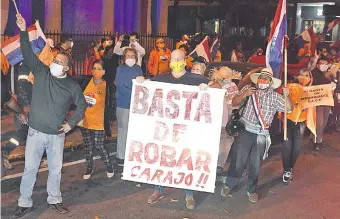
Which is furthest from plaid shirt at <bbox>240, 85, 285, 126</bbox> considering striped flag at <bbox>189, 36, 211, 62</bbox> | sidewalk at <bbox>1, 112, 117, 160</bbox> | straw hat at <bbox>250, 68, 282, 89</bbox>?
striped flag at <bbox>189, 36, 211, 62</bbox>

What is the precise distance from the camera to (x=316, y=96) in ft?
27.3

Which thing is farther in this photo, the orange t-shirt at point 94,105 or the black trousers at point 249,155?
the orange t-shirt at point 94,105

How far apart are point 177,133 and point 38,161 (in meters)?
1.63

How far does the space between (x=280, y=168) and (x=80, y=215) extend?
3795 millimetres

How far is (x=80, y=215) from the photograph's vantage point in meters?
5.89

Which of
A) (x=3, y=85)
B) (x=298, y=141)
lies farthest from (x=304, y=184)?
(x=3, y=85)

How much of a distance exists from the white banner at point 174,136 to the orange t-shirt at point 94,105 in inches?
37.0

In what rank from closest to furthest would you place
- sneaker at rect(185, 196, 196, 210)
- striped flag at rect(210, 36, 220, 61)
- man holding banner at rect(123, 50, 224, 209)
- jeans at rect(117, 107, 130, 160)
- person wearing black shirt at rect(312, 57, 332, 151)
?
man holding banner at rect(123, 50, 224, 209) < sneaker at rect(185, 196, 196, 210) < jeans at rect(117, 107, 130, 160) < person wearing black shirt at rect(312, 57, 332, 151) < striped flag at rect(210, 36, 220, 61)

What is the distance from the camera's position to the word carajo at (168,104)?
6117mm

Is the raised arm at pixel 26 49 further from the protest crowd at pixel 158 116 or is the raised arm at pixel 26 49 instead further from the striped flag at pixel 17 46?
the striped flag at pixel 17 46

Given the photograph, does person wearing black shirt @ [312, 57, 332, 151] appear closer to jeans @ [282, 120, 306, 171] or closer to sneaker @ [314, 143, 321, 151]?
sneaker @ [314, 143, 321, 151]

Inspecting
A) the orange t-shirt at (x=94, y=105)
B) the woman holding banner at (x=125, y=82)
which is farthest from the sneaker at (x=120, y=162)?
the orange t-shirt at (x=94, y=105)

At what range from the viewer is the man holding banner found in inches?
238

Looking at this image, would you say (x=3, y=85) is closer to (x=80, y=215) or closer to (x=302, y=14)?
(x=80, y=215)
